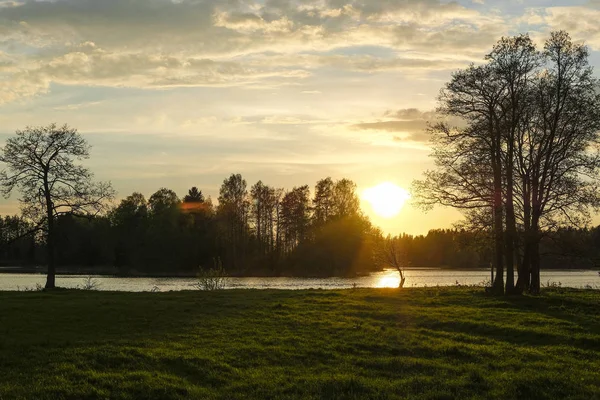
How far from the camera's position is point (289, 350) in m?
17.4

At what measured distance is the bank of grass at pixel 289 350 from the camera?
43.3ft

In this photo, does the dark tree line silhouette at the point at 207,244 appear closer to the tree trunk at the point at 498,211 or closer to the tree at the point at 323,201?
the tree at the point at 323,201

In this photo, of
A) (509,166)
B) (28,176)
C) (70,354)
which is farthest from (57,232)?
(509,166)

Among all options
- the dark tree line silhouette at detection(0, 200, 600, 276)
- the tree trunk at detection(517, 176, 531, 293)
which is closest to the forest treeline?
the dark tree line silhouette at detection(0, 200, 600, 276)

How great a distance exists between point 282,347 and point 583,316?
15.3 m

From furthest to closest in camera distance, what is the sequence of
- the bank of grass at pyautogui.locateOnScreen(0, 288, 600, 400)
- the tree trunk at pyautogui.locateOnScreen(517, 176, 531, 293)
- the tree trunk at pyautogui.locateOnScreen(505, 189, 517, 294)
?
the tree trunk at pyautogui.locateOnScreen(517, 176, 531, 293) → the tree trunk at pyautogui.locateOnScreen(505, 189, 517, 294) → the bank of grass at pyautogui.locateOnScreen(0, 288, 600, 400)

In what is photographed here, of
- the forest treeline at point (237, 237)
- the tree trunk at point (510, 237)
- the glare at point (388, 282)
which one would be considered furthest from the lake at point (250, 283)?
the forest treeline at point (237, 237)

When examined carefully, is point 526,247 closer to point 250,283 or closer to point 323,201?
point 250,283

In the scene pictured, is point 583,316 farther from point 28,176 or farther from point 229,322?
point 28,176

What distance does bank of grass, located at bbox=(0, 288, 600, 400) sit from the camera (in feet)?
43.3

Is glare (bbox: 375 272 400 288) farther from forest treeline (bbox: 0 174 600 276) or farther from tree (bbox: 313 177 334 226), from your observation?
tree (bbox: 313 177 334 226)

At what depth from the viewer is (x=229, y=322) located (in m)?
22.0

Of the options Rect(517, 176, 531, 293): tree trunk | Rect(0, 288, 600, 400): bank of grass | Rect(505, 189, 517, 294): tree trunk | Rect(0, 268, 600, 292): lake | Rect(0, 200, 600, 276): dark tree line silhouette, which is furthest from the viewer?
Rect(0, 200, 600, 276): dark tree line silhouette

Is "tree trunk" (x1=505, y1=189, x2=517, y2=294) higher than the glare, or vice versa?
"tree trunk" (x1=505, y1=189, x2=517, y2=294)
